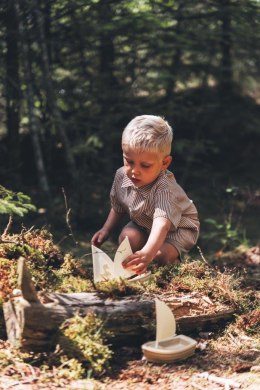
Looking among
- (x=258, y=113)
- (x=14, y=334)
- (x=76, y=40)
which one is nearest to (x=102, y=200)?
(x=76, y=40)

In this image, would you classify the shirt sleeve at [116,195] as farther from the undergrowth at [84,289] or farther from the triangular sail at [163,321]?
the triangular sail at [163,321]

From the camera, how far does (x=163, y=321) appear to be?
3.39 m

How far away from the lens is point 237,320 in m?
3.98

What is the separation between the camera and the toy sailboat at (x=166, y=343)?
3.35 m

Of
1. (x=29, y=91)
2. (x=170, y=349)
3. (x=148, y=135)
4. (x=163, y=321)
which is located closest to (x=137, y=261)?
(x=163, y=321)

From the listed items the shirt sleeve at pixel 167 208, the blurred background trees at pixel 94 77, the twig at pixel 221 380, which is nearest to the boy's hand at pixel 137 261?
the shirt sleeve at pixel 167 208

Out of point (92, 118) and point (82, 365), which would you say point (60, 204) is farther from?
point (82, 365)

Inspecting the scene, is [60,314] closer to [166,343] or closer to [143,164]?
[166,343]

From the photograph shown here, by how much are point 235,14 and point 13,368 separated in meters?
5.48

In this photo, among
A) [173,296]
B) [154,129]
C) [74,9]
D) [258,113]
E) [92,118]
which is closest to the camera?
[173,296]

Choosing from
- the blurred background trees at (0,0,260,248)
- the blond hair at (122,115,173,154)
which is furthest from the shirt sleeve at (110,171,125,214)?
the blurred background trees at (0,0,260,248)

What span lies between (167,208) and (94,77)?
4.22 m

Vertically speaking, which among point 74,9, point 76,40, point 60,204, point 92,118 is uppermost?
point 74,9

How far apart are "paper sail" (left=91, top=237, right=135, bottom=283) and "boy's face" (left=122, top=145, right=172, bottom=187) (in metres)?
0.57
